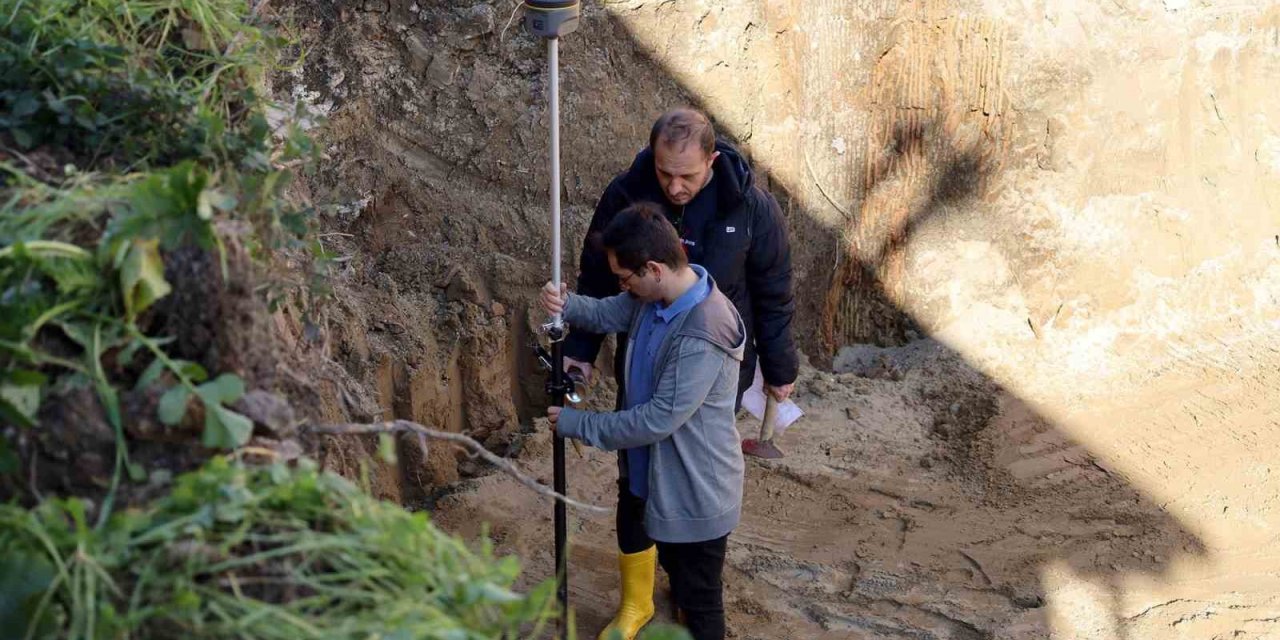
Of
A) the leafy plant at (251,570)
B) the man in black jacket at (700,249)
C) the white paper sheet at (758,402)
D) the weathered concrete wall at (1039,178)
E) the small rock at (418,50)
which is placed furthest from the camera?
the weathered concrete wall at (1039,178)

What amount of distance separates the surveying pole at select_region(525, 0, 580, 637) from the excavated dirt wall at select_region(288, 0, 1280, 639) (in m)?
0.66

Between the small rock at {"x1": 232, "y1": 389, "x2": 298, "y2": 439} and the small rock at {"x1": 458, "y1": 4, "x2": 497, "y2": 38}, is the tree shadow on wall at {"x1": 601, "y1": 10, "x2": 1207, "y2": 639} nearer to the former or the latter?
the small rock at {"x1": 458, "y1": 4, "x2": 497, "y2": 38}

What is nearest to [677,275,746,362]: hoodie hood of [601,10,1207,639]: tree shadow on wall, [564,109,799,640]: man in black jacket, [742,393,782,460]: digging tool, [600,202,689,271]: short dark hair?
[600,202,689,271]: short dark hair

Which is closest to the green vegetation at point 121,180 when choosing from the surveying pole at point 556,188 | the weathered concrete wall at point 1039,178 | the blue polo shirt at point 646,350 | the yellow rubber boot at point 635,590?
the surveying pole at point 556,188

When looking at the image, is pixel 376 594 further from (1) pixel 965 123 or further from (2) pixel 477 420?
(1) pixel 965 123

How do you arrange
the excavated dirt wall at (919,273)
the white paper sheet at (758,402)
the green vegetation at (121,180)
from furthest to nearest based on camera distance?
the excavated dirt wall at (919,273) < the white paper sheet at (758,402) < the green vegetation at (121,180)

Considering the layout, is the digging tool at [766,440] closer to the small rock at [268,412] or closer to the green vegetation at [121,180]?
the green vegetation at [121,180]

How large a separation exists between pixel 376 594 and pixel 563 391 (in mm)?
2059

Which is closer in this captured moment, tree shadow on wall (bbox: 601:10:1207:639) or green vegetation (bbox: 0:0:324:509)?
green vegetation (bbox: 0:0:324:509)

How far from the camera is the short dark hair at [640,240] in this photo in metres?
3.09

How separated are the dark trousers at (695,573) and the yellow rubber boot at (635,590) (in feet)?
0.49

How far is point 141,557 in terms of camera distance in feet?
5.01

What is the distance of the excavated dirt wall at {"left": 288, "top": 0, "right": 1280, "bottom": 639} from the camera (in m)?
4.48

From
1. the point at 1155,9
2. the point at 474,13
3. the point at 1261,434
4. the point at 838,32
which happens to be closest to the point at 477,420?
the point at 474,13
